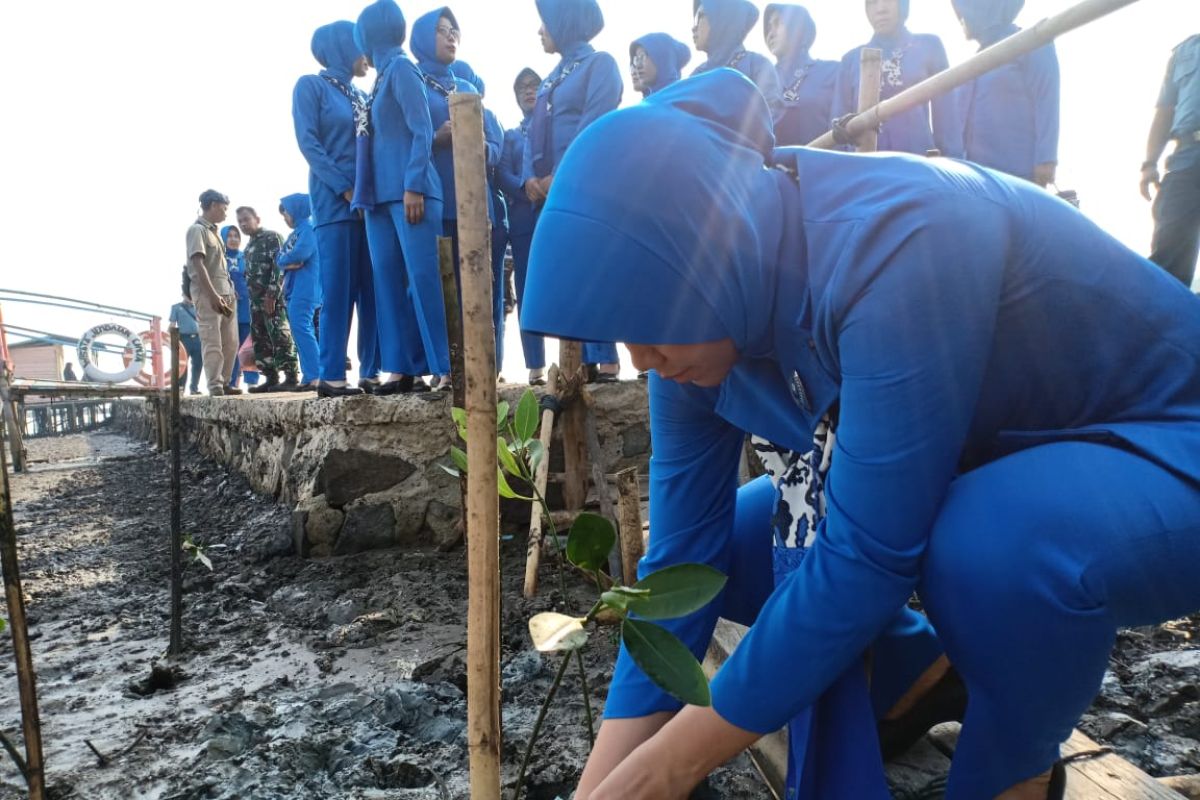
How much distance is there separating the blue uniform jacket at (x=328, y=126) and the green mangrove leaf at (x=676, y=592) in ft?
10.9

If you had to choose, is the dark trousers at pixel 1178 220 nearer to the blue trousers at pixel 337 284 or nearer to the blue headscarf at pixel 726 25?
the blue headscarf at pixel 726 25

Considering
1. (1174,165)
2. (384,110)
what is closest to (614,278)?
(384,110)

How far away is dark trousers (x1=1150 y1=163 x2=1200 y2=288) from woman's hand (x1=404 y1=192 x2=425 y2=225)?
10.7 ft

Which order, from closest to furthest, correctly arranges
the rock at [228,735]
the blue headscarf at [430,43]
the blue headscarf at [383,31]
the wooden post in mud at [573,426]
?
the rock at [228,735], the wooden post in mud at [573,426], the blue headscarf at [383,31], the blue headscarf at [430,43]

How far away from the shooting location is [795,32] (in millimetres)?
3426

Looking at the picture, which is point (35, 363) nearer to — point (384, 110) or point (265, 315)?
point (265, 315)

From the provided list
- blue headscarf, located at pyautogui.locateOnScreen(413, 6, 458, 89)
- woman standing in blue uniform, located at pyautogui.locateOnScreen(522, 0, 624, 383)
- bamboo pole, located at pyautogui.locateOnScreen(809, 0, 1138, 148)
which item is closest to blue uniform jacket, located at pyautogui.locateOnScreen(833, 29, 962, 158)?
woman standing in blue uniform, located at pyautogui.locateOnScreen(522, 0, 624, 383)

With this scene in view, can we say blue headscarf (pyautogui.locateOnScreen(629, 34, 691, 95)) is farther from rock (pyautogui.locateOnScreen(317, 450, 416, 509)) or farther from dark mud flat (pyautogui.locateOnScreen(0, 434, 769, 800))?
dark mud flat (pyautogui.locateOnScreen(0, 434, 769, 800))

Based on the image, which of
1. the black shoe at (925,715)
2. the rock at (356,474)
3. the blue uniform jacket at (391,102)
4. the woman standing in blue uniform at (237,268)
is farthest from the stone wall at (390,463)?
the woman standing in blue uniform at (237,268)

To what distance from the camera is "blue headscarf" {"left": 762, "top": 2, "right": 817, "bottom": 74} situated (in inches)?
135

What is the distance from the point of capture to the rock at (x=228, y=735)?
1.62 meters

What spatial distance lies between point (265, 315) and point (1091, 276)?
21.4ft

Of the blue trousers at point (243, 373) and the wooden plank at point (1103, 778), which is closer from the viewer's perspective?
the wooden plank at point (1103, 778)

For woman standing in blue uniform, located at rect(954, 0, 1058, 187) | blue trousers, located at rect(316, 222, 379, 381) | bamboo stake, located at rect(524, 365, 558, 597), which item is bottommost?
bamboo stake, located at rect(524, 365, 558, 597)
